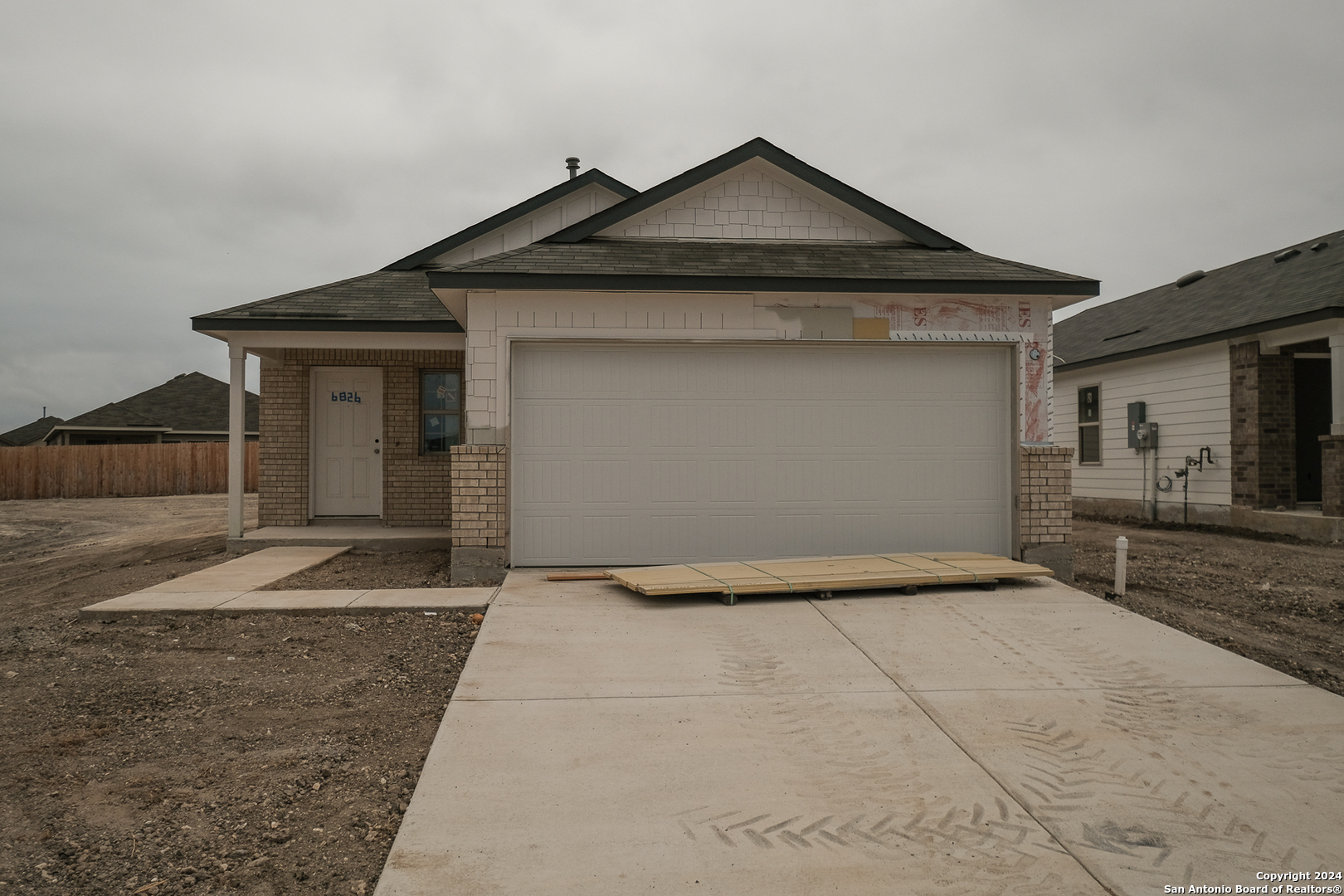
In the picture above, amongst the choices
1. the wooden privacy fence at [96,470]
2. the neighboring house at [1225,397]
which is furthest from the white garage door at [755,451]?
the wooden privacy fence at [96,470]

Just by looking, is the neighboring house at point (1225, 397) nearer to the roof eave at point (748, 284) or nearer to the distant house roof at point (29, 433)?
the roof eave at point (748, 284)

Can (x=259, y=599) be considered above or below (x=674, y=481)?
below

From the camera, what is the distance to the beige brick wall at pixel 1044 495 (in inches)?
328

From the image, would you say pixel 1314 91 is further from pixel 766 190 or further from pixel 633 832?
pixel 633 832

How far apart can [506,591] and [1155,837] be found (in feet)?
17.5

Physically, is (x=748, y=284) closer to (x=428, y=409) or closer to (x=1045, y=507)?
(x=1045, y=507)

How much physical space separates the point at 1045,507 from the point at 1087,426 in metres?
11.2

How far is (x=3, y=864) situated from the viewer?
9.97ft

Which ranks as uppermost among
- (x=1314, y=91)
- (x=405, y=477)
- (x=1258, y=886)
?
(x=1314, y=91)

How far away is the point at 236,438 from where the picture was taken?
1053 centimetres

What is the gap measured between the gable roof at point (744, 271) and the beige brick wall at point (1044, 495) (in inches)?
67.1

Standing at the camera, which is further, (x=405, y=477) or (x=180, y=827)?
(x=405, y=477)

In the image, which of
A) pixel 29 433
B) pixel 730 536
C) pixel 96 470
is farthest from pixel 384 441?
pixel 29 433

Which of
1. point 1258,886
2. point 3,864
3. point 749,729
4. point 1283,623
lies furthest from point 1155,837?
point 1283,623
